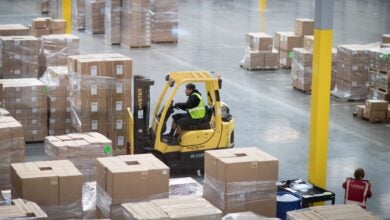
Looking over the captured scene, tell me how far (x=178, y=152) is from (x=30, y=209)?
16.7ft

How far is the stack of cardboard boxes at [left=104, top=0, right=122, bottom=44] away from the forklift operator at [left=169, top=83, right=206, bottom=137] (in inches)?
539

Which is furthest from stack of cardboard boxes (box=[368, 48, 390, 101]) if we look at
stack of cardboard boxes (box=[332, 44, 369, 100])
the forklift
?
the forklift

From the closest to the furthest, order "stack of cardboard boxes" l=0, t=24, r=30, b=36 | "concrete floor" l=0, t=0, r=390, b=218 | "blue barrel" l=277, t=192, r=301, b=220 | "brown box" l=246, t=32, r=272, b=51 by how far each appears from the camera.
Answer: "blue barrel" l=277, t=192, r=301, b=220 < "concrete floor" l=0, t=0, r=390, b=218 < "stack of cardboard boxes" l=0, t=24, r=30, b=36 < "brown box" l=246, t=32, r=272, b=51

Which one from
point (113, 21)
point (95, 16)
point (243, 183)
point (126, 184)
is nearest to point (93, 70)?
point (243, 183)

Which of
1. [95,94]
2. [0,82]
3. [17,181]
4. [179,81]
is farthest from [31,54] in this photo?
[17,181]

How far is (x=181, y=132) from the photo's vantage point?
1359 centimetres

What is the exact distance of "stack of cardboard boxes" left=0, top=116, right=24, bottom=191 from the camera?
11852 millimetres

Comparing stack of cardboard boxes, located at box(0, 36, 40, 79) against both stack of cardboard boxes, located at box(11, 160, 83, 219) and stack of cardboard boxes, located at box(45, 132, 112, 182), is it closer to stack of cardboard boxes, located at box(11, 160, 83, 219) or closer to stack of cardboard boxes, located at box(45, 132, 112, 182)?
stack of cardboard boxes, located at box(45, 132, 112, 182)

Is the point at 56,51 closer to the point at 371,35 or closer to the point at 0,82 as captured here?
the point at 0,82

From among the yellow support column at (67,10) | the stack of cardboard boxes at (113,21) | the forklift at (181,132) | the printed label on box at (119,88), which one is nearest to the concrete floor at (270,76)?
the stack of cardboard boxes at (113,21)

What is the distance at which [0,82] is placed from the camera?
605 inches

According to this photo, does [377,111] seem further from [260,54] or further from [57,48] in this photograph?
[57,48]

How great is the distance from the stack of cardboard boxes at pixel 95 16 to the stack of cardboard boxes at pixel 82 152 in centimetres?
1731

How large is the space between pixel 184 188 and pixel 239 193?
1110 millimetres
